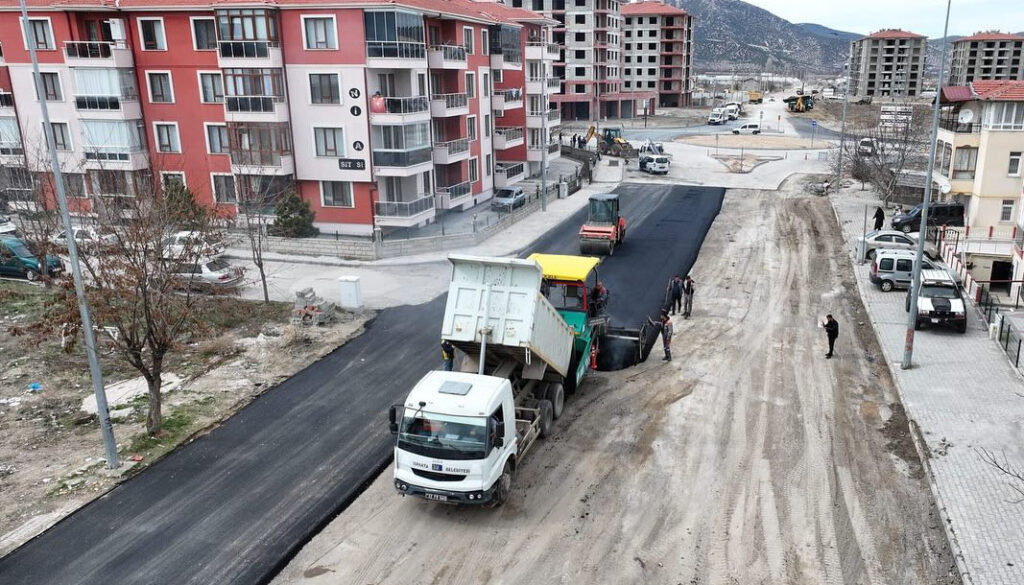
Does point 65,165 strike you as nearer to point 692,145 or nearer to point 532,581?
point 532,581

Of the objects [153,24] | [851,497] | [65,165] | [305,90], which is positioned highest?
[153,24]

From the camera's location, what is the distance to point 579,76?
9825 cm

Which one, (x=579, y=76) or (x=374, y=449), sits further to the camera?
(x=579, y=76)

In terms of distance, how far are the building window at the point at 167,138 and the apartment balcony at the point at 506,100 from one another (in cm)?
1938

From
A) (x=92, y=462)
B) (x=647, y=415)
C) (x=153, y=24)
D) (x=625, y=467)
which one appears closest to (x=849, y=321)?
(x=647, y=415)

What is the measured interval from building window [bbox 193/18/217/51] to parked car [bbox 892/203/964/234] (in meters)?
36.7

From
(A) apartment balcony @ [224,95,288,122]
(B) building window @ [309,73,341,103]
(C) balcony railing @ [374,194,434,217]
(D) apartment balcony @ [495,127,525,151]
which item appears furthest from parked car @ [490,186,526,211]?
(A) apartment balcony @ [224,95,288,122]

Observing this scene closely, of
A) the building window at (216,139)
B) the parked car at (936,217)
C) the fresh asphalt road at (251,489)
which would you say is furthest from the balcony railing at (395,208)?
the parked car at (936,217)

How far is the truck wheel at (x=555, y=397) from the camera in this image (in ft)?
58.3

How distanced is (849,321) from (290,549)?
20410 millimetres

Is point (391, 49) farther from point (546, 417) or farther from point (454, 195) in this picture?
point (546, 417)

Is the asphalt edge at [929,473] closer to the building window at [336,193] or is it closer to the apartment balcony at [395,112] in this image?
the apartment balcony at [395,112]

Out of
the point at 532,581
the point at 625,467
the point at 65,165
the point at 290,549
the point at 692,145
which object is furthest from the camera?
the point at 692,145

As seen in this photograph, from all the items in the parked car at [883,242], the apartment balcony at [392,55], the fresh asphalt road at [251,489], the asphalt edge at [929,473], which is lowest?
the asphalt edge at [929,473]
